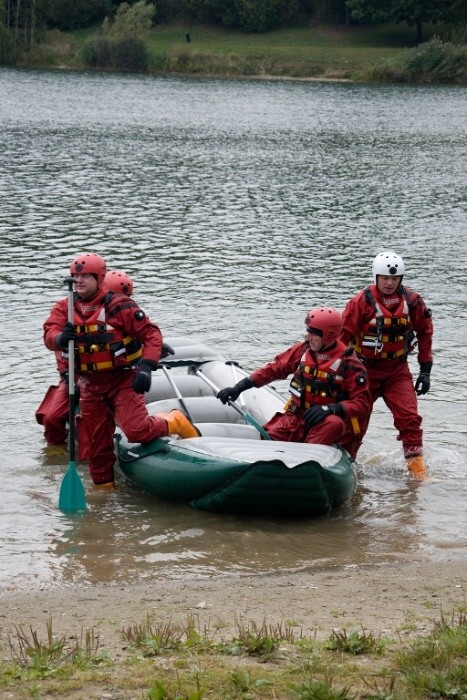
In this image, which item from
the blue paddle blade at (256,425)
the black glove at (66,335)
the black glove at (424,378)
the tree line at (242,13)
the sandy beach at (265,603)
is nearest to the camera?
the sandy beach at (265,603)

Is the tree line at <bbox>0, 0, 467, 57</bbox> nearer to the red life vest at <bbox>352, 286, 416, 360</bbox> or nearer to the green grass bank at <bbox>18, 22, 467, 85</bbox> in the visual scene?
the green grass bank at <bbox>18, 22, 467, 85</bbox>

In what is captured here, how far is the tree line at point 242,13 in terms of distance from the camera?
74125 millimetres

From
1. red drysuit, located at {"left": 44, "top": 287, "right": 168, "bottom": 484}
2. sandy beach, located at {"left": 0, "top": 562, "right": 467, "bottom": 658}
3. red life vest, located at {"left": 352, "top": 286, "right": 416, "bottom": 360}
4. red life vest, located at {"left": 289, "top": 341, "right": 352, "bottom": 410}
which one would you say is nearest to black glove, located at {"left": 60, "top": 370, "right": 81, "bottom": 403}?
A: red drysuit, located at {"left": 44, "top": 287, "right": 168, "bottom": 484}

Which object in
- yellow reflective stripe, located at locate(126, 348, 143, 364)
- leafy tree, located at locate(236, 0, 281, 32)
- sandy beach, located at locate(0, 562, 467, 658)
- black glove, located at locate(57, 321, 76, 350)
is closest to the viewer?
sandy beach, located at locate(0, 562, 467, 658)

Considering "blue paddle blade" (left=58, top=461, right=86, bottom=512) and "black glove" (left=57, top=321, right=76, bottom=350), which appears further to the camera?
"blue paddle blade" (left=58, top=461, right=86, bottom=512)

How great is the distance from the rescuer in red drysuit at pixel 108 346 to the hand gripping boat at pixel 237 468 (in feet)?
0.92

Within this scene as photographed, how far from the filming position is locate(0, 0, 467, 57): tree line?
74125 millimetres

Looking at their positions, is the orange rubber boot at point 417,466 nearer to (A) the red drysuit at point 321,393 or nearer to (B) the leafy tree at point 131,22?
(A) the red drysuit at point 321,393

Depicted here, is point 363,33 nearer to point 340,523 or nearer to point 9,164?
point 9,164

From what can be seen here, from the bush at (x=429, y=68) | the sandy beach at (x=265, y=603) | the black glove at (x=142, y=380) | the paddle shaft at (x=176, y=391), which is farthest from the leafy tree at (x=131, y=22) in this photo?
the sandy beach at (x=265, y=603)

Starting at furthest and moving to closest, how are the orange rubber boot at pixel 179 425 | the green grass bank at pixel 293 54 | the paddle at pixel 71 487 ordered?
the green grass bank at pixel 293 54 < the orange rubber boot at pixel 179 425 < the paddle at pixel 71 487

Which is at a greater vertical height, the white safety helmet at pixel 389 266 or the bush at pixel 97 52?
the bush at pixel 97 52

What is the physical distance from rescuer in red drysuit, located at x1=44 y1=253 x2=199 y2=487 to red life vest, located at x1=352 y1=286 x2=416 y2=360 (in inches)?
70.4

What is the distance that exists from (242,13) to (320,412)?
75.5 m
